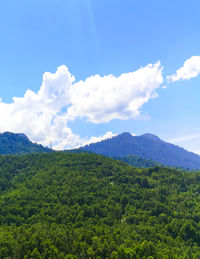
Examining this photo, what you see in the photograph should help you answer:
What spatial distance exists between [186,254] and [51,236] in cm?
6163

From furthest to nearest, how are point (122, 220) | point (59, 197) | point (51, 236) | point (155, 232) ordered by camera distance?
point (59, 197), point (122, 220), point (155, 232), point (51, 236)

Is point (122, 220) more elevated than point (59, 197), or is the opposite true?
point (59, 197)

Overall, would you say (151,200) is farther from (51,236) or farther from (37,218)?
(51,236)

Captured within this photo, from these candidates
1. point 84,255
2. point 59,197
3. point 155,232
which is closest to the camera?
point 84,255

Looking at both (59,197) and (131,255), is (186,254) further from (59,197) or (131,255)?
(59,197)

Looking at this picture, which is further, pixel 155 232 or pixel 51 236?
pixel 155 232

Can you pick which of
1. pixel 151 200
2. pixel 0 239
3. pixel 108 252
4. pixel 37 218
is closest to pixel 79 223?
pixel 37 218

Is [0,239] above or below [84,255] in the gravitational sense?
above

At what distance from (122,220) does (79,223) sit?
35.4 m

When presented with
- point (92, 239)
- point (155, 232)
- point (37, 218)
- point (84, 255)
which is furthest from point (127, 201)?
point (84, 255)

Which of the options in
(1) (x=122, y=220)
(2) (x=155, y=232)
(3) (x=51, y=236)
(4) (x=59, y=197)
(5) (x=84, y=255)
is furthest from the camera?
(4) (x=59, y=197)

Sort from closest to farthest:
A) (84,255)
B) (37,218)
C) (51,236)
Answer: (84,255)
(51,236)
(37,218)

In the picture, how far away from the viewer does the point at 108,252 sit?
91.5m

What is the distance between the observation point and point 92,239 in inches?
3962
